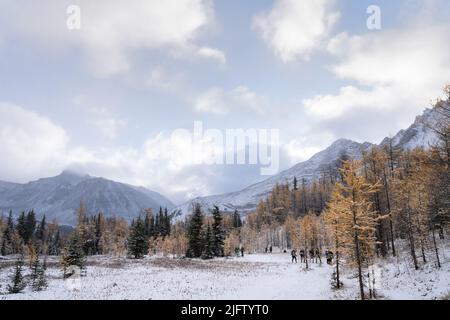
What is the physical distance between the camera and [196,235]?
7038 cm

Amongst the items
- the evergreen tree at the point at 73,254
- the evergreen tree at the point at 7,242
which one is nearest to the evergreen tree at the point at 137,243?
the evergreen tree at the point at 73,254

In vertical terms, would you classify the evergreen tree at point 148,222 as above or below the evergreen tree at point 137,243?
above

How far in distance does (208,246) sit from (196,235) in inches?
173

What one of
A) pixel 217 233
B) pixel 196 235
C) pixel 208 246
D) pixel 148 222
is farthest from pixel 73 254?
pixel 148 222

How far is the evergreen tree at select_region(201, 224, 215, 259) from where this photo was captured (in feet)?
220

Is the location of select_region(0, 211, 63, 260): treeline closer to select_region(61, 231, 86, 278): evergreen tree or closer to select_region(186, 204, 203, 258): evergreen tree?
select_region(186, 204, 203, 258): evergreen tree

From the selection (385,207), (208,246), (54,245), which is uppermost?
(385,207)

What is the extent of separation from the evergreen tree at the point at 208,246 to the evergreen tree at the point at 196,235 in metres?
2.14

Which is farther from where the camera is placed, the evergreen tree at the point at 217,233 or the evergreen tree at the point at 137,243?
the evergreen tree at the point at 137,243

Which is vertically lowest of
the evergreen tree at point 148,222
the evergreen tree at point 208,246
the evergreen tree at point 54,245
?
the evergreen tree at point 54,245

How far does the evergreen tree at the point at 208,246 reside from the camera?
2640 inches

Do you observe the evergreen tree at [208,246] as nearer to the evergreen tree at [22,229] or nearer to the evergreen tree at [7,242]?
the evergreen tree at [7,242]

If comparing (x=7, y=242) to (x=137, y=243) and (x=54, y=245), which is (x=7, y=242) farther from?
(x=137, y=243)
